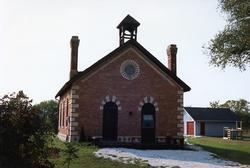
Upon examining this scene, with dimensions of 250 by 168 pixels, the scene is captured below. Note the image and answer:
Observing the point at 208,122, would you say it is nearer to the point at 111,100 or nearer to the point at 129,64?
the point at 129,64

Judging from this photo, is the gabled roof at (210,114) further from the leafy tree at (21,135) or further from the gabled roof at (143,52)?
the leafy tree at (21,135)

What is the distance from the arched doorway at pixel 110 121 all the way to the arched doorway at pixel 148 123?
203 centimetres

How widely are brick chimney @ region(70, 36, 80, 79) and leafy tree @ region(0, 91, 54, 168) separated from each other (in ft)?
60.6

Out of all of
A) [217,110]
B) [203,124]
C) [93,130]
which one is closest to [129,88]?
[93,130]

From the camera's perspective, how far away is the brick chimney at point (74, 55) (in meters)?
30.9

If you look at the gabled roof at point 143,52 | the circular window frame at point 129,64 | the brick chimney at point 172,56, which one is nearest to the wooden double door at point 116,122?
the circular window frame at point 129,64

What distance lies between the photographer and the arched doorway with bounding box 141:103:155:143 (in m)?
30.0

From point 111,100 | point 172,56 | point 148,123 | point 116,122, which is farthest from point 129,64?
point 172,56

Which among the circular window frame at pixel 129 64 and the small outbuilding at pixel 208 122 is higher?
the circular window frame at pixel 129 64

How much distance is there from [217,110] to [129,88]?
44.6 meters

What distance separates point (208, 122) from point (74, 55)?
1566 inches

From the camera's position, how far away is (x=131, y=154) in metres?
23.0

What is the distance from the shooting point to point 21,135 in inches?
463

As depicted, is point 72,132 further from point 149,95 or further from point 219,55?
point 219,55
